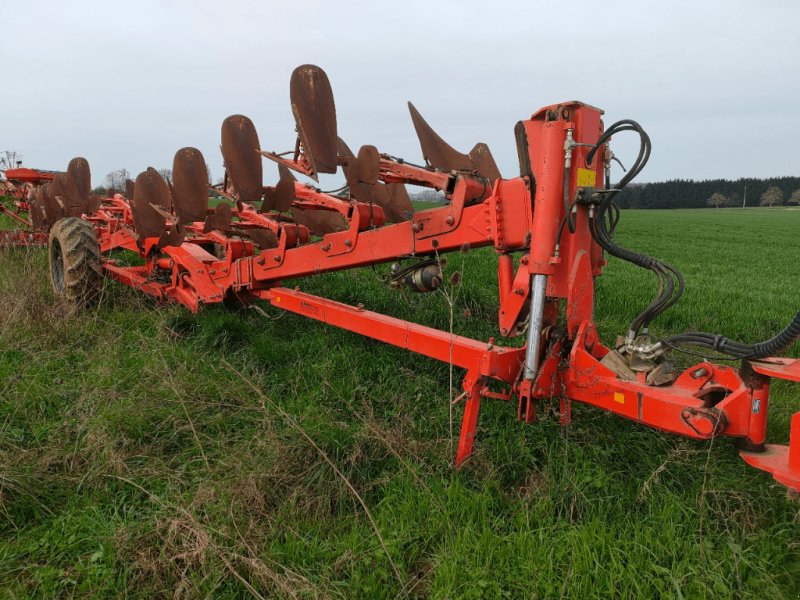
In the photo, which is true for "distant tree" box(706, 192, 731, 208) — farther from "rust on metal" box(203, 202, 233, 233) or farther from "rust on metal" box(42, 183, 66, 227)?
"rust on metal" box(203, 202, 233, 233)

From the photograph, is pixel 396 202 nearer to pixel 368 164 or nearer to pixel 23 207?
pixel 368 164

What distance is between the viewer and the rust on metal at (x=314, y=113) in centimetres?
399

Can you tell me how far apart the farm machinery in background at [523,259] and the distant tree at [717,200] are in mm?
91956

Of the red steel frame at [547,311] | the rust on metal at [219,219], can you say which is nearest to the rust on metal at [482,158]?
the red steel frame at [547,311]

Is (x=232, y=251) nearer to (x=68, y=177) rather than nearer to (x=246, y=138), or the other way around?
(x=246, y=138)

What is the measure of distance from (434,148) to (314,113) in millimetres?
921

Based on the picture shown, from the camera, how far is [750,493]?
3.15 metres

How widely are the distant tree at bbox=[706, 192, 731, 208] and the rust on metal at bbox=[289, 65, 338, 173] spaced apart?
306 ft

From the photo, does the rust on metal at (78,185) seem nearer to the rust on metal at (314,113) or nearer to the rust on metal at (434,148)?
the rust on metal at (314,113)

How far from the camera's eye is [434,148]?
14.3ft

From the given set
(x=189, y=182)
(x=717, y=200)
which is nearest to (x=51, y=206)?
(x=189, y=182)

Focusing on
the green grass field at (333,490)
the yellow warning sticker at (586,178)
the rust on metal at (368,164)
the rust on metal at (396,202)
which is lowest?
the green grass field at (333,490)

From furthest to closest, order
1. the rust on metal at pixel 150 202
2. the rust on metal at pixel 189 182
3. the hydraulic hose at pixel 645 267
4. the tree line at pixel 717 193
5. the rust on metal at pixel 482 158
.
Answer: the tree line at pixel 717 193 < the rust on metal at pixel 150 202 < the rust on metal at pixel 189 182 < the rust on metal at pixel 482 158 < the hydraulic hose at pixel 645 267

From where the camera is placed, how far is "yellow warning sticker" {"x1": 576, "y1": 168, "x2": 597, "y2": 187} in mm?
3197
